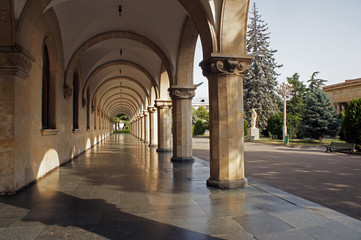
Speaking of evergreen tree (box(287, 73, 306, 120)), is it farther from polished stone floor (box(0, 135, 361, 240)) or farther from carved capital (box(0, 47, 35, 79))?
carved capital (box(0, 47, 35, 79))

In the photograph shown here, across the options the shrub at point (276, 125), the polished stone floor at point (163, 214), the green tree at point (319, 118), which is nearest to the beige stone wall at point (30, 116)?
the polished stone floor at point (163, 214)

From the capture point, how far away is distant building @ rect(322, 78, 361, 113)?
3513cm

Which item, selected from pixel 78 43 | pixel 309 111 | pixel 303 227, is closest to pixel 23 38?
pixel 78 43

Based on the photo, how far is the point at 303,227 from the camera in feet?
10.6

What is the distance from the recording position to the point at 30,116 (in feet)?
19.4

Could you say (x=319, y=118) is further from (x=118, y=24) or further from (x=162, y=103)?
(x=118, y=24)

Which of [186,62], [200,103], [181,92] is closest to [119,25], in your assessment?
[186,62]

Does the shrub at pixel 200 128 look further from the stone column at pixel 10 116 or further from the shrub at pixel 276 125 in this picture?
the stone column at pixel 10 116

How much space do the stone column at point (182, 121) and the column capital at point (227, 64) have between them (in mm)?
4038

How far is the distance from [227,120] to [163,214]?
98.7 inches

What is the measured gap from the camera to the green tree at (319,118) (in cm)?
2244

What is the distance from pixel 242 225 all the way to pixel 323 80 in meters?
53.1

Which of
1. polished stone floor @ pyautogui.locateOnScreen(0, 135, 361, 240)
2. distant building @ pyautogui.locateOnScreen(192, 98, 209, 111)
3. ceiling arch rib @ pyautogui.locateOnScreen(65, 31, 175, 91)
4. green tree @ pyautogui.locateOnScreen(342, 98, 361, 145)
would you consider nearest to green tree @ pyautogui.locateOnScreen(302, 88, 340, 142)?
green tree @ pyautogui.locateOnScreen(342, 98, 361, 145)

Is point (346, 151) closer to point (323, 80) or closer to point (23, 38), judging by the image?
point (23, 38)
